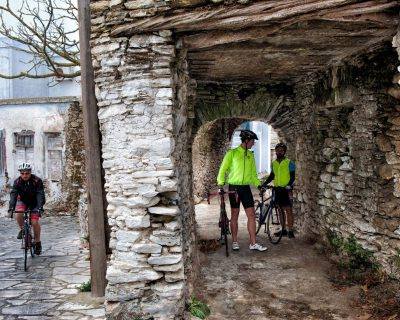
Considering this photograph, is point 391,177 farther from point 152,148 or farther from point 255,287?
point 152,148

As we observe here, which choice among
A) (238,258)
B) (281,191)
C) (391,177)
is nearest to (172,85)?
(391,177)

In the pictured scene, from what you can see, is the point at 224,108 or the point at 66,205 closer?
the point at 224,108

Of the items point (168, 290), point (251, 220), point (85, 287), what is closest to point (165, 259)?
point (168, 290)

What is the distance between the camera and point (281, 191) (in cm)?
753

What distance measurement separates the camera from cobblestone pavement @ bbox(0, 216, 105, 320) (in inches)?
185

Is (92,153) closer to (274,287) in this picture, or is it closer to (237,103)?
(274,287)

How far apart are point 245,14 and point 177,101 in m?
1.19

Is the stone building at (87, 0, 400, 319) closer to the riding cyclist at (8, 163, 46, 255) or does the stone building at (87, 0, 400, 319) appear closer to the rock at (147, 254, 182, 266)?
the rock at (147, 254, 182, 266)

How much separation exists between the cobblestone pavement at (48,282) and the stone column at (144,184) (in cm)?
95

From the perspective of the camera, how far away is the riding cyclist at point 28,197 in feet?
22.4

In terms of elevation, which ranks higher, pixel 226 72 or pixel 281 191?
pixel 226 72

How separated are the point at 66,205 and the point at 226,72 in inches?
288

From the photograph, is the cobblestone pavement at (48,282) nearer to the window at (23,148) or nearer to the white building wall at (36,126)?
the white building wall at (36,126)

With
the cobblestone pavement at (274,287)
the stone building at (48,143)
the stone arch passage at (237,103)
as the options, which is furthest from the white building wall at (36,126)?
the cobblestone pavement at (274,287)
